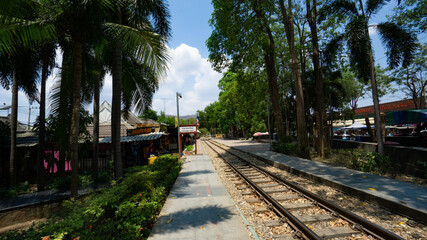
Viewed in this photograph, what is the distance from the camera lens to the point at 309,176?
325 inches

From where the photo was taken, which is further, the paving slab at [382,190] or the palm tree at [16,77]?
the palm tree at [16,77]

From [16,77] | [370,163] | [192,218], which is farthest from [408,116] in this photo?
[16,77]

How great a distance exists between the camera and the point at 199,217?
479cm

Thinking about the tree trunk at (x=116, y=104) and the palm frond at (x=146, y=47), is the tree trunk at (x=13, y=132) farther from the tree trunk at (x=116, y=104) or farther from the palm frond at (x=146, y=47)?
the palm frond at (x=146, y=47)

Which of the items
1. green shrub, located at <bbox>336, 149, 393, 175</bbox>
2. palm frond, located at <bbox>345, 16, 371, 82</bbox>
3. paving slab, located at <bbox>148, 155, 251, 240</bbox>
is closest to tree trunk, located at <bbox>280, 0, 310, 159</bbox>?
palm frond, located at <bbox>345, 16, 371, 82</bbox>

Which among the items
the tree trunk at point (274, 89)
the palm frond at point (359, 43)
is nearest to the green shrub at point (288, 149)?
the tree trunk at point (274, 89)

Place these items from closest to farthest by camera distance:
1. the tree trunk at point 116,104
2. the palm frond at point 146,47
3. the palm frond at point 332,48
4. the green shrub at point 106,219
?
1. the green shrub at point 106,219
2. the palm frond at point 146,47
3. the tree trunk at point 116,104
4. the palm frond at point 332,48

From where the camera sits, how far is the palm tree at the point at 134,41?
5.34 meters

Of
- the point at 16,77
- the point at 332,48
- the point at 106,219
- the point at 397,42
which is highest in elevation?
the point at 332,48

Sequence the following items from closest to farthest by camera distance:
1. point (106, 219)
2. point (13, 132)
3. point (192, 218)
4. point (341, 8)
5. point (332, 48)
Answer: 1. point (106, 219)
2. point (192, 218)
3. point (13, 132)
4. point (341, 8)
5. point (332, 48)

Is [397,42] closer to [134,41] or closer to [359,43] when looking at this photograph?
[359,43]

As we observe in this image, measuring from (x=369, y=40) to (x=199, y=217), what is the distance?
523 inches

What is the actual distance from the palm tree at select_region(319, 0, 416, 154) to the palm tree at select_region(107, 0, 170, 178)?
1085 centimetres

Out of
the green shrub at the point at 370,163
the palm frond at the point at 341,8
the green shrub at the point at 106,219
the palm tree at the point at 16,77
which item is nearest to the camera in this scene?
the green shrub at the point at 106,219
